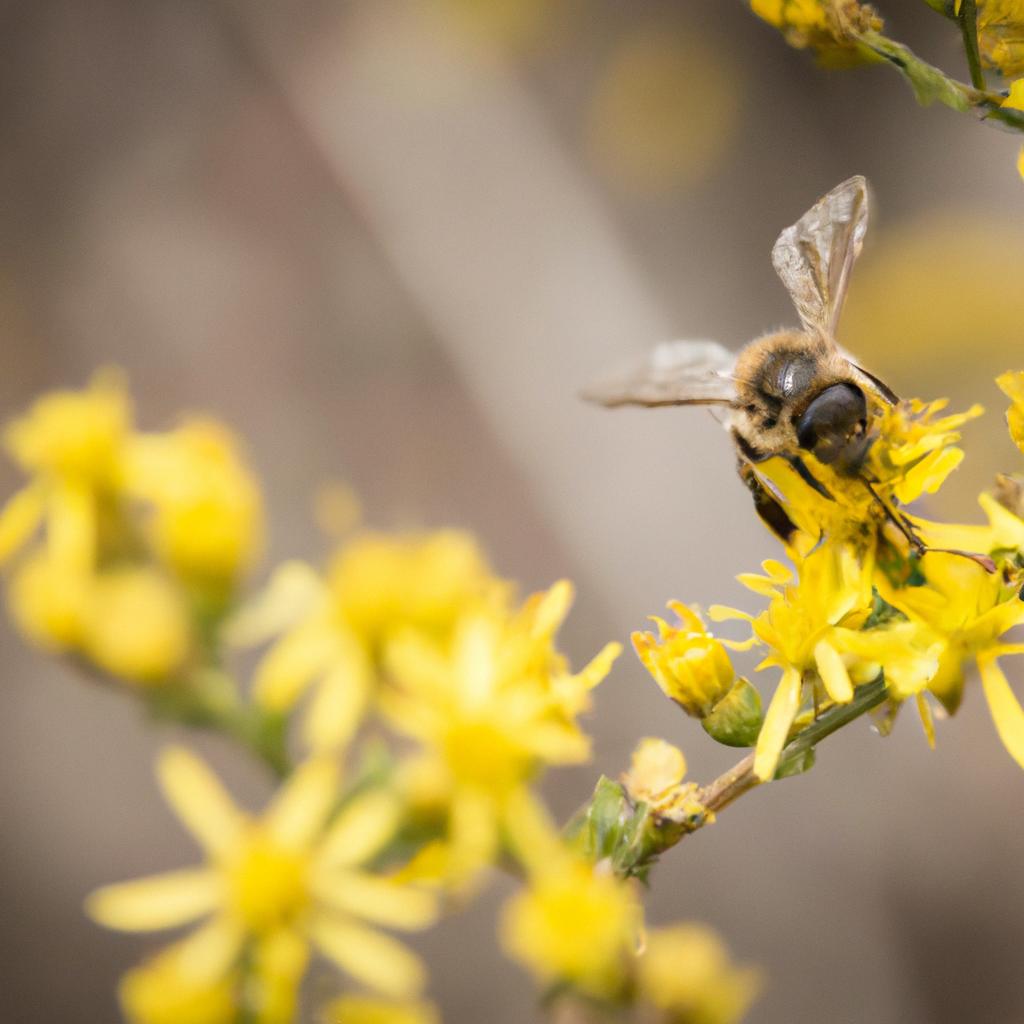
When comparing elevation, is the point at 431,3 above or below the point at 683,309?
above

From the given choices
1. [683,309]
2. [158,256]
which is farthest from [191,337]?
[683,309]

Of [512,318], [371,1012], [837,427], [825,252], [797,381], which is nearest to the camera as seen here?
[371,1012]

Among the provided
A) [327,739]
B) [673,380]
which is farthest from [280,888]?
[673,380]

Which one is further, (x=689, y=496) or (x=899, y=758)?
(x=689, y=496)

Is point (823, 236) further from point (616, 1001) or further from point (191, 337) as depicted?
point (191, 337)

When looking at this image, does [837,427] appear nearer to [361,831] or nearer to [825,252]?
[825,252]

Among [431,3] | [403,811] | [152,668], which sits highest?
[431,3]
